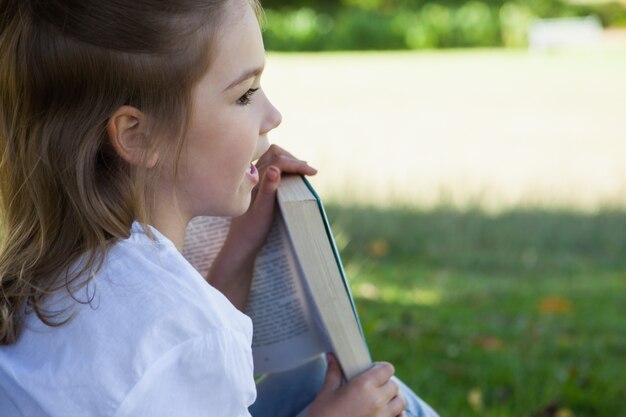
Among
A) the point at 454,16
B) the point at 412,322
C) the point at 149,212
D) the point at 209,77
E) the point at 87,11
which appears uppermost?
the point at 87,11

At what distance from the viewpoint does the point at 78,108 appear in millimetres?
1488

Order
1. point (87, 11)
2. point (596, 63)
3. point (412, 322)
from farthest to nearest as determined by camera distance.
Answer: point (596, 63)
point (412, 322)
point (87, 11)

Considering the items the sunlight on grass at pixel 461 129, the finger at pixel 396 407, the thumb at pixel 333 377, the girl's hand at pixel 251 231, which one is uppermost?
the girl's hand at pixel 251 231

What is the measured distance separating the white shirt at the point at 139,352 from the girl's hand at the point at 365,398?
299 mm

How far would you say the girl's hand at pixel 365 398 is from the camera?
166 centimetres

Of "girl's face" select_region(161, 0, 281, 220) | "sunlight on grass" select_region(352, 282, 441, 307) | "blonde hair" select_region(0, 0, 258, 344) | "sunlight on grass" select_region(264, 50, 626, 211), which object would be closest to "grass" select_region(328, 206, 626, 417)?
"sunlight on grass" select_region(352, 282, 441, 307)

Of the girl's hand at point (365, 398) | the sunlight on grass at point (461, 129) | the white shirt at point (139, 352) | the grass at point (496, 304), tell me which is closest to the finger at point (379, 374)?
the girl's hand at point (365, 398)

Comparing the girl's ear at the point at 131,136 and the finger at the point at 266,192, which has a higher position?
the girl's ear at the point at 131,136

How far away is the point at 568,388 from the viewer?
10.2 feet

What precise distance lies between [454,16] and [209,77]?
88.6 ft

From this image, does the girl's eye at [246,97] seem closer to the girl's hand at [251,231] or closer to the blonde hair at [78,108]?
the blonde hair at [78,108]

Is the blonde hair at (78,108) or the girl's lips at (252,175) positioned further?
the girl's lips at (252,175)

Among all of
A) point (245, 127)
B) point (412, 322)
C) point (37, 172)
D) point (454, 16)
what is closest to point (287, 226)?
point (245, 127)

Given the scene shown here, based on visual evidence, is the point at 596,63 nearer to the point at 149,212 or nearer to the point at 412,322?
the point at 412,322
